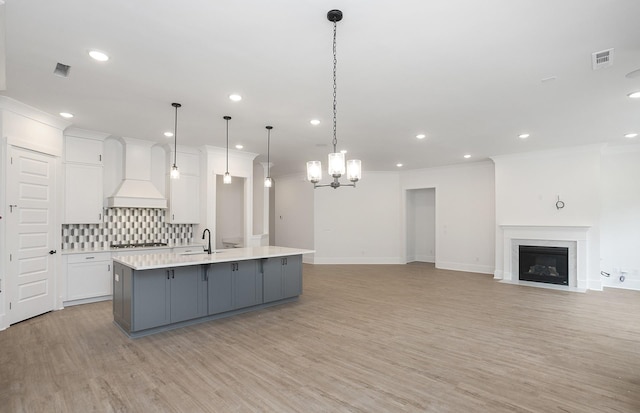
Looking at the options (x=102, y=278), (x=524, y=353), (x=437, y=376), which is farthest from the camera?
(x=102, y=278)

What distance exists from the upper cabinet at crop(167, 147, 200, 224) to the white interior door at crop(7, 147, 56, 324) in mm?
1925

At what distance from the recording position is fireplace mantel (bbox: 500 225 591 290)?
21.7 feet

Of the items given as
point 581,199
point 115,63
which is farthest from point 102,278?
point 581,199

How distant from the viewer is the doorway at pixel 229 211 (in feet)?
28.1

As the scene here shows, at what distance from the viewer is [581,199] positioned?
6742 millimetres

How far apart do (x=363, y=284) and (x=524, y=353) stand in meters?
3.71

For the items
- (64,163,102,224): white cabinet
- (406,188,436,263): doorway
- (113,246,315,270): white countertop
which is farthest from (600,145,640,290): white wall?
(64,163,102,224): white cabinet

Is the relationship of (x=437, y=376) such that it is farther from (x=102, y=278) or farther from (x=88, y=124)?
(x=88, y=124)

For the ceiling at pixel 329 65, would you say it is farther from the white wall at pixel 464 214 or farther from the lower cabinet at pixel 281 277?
the white wall at pixel 464 214

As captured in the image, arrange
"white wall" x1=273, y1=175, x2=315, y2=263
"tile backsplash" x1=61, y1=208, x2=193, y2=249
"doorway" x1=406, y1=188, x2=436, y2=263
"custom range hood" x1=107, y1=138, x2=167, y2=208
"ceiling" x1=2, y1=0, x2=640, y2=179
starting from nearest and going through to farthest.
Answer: "ceiling" x1=2, y1=0, x2=640, y2=179 → "tile backsplash" x1=61, y1=208, x2=193, y2=249 → "custom range hood" x1=107, y1=138, x2=167, y2=208 → "white wall" x1=273, y1=175, x2=315, y2=263 → "doorway" x1=406, y1=188, x2=436, y2=263

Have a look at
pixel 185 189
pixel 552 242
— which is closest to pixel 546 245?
pixel 552 242

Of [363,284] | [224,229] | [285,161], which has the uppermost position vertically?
[285,161]

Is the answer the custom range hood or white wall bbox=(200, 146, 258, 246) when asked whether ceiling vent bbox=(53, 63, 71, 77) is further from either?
white wall bbox=(200, 146, 258, 246)

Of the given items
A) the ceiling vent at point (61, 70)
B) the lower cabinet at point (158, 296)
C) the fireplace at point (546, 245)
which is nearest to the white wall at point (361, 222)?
the fireplace at point (546, 245)
